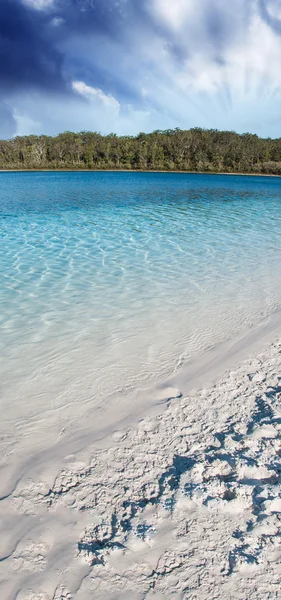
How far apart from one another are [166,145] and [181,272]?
9301 cm

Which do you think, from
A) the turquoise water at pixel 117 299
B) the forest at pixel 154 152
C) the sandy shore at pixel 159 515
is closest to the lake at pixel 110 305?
the turquoise water at pixel 117 299

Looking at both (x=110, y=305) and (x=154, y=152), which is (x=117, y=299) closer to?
(x=110, y=305)

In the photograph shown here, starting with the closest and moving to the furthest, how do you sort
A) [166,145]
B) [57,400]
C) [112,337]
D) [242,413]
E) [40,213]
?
[242,413] < [57,400] < [112,337] < [40,213] < [166,145]

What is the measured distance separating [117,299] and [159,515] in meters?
4.98

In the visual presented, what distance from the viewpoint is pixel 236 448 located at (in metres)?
3.25

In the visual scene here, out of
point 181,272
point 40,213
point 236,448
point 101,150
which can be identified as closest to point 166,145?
point 101,150

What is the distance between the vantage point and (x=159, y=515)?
2619 millimetres

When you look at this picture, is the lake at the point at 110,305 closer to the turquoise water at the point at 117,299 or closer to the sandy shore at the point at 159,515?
the turquoise water at the point at 117,299

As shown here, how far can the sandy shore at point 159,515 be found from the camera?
7.16 feet

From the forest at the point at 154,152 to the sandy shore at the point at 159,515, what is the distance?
282 feet

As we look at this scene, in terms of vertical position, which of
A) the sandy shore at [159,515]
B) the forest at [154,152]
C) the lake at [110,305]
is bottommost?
the sandy shore at [159,515]

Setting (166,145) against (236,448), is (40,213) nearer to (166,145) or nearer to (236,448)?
(236,448)

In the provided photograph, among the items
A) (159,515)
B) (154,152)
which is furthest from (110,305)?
(154,152)

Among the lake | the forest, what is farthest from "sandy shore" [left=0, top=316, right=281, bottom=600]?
the forest
